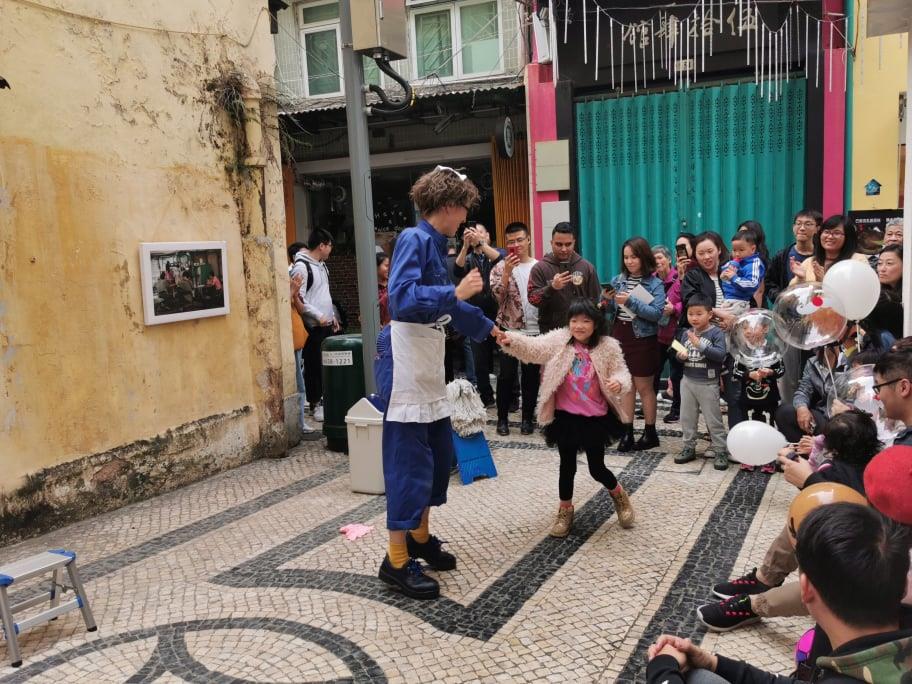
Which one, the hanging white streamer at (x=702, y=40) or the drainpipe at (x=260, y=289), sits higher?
the hanging white streamer at (x=702, y=40)

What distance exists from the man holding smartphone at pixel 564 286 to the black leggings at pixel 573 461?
2184mm

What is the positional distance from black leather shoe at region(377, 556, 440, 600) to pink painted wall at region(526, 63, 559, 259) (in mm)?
6459

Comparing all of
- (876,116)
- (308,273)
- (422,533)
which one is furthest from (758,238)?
(422,533)

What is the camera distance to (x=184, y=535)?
200 inches

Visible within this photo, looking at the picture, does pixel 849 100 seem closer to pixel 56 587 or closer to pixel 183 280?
pixel 183 280

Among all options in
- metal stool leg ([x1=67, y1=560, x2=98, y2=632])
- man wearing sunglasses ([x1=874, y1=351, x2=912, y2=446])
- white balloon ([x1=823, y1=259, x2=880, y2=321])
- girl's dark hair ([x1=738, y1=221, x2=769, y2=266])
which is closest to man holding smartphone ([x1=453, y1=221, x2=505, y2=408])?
girl's dark hair ([x1=738, y1=221, x2=769, y2=266])

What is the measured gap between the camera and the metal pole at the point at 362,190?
6125 mm

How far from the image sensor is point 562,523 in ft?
15.3

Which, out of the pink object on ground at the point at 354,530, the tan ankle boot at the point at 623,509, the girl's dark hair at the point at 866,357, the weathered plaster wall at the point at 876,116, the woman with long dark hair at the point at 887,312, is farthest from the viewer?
the weathered plaster wall at the point at 876,116

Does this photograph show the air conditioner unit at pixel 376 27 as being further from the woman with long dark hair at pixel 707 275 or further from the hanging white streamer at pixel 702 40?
the hanging white streamer at pixel 702 40

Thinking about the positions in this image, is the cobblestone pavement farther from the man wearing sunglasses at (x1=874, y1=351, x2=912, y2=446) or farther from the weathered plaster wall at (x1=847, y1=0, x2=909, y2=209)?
the weathered plaster wall at (x1=847, y1=0, x2=909, y2=209)

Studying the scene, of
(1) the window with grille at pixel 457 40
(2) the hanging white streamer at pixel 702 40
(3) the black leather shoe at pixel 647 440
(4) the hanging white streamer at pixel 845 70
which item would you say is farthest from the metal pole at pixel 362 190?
(4) the hanging white streamer at pixel 845 70

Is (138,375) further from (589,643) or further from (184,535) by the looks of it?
(589,643)

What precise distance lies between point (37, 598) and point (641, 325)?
4849 millimetres
